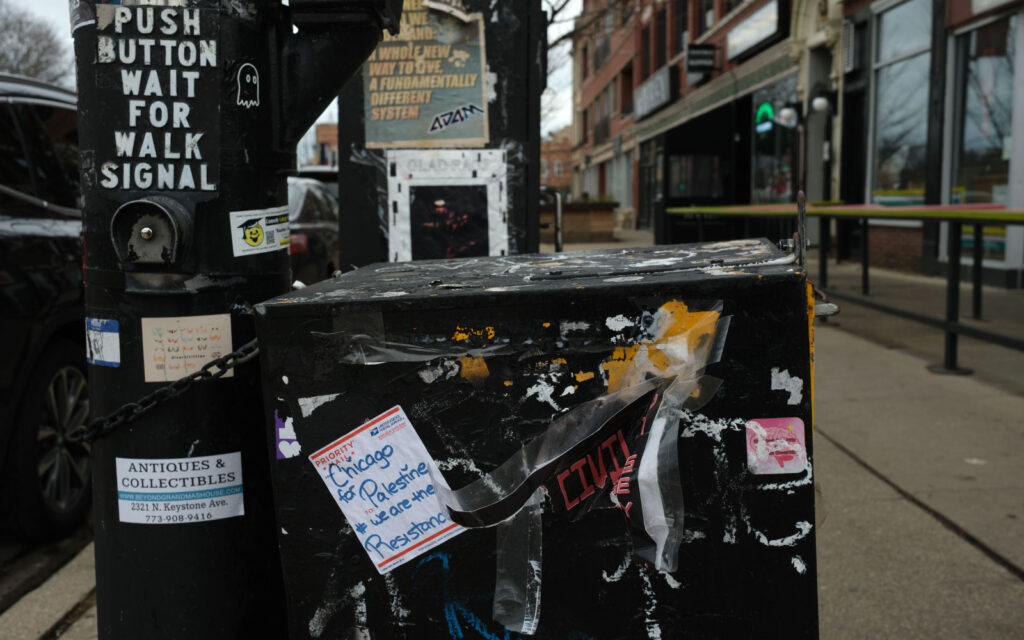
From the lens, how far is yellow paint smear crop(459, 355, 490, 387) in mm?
1681

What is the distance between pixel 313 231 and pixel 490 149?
568 centimetres

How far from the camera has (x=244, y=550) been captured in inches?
79.7

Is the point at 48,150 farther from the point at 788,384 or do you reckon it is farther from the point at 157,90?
the point at 788,384

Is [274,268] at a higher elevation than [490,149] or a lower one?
lower

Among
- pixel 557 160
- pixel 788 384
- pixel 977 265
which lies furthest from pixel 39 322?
pixel 557 160

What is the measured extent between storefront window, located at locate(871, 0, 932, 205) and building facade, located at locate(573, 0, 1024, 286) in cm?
3

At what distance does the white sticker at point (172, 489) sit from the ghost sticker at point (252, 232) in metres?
0.48

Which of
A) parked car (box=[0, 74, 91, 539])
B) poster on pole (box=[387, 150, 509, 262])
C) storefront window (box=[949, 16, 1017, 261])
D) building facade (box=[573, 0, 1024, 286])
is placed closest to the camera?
parked car (box=[0, 74, 91, 539])

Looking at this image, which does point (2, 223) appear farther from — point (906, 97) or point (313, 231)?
point (906, 97)

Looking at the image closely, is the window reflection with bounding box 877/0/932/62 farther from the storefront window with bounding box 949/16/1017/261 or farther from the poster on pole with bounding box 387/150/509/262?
the poster on pole with bounding box 387/150/509/262

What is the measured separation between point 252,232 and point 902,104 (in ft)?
48.6

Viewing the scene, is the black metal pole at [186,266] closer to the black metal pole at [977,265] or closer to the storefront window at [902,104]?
the black metal pole at [977,265]

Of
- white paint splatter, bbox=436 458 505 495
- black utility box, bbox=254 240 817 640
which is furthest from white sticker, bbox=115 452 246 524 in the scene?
white paint splatter, bbox=436 458 505 495

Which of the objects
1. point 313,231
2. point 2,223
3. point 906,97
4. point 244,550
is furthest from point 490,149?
point 906,97
